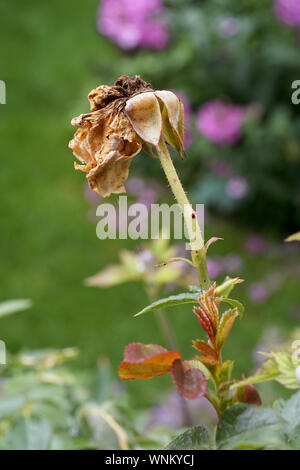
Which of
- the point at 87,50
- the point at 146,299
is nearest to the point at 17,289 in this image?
the point at 146,299

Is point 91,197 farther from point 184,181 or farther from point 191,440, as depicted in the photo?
point 191,440

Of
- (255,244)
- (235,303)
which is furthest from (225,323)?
(255,244)

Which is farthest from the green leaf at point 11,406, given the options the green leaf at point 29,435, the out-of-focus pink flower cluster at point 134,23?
the out-of-focus pink flower cluster at point 134,23

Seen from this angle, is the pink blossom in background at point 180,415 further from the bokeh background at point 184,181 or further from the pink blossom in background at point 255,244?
the pink blossom in background at point 255,244

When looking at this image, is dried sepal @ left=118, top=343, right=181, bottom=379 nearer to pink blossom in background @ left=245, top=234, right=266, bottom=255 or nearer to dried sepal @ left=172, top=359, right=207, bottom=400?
dried sepal @ left=172, top=359, right=207, bottom=400

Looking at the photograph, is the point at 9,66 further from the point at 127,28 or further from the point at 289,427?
the point at 289,427

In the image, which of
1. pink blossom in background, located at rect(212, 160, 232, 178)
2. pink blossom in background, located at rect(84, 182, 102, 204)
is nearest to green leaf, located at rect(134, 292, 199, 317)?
pink blossom in background, located at rect(212, 160, 232, 178)
